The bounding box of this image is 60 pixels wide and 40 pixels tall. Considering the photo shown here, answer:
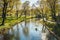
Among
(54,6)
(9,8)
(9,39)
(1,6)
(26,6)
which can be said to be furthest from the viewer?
(26,6)

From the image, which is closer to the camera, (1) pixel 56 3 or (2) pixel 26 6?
(1) pixel 56 3

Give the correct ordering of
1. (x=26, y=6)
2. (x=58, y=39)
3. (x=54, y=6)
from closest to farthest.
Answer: (x=58, y=39) < (x=54, y=6) < (x=26, y=6)

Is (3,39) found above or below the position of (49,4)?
below

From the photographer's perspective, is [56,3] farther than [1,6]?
Yes

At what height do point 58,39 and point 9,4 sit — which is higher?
point 9,4

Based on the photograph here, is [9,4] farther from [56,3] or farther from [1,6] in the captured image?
[56,3]

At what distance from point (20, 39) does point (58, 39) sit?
6008mm

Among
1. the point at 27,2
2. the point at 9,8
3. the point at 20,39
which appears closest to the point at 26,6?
the point at 27,2

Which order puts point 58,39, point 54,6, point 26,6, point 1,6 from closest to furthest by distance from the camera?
1. point 58,39
2. point 1,6
3. point 54,6
4. point 26,6

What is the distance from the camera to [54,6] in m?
55.1

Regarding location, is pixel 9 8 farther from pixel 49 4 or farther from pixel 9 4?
A: pixel 49 4

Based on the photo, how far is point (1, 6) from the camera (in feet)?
144

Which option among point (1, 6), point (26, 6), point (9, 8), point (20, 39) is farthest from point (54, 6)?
point (26, 6)

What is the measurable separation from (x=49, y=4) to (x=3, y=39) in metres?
33.3
